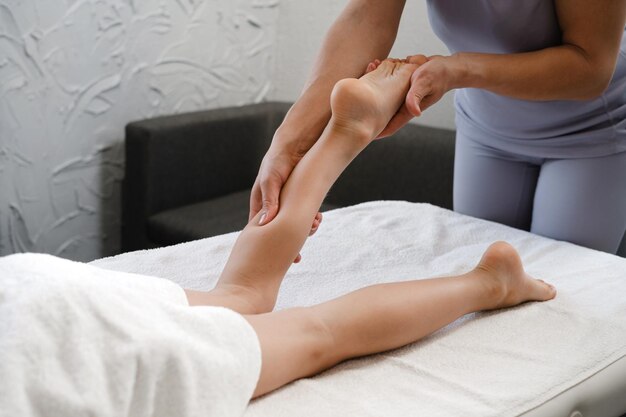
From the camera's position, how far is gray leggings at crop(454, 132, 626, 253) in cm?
173

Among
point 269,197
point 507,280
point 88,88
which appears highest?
point 269,197

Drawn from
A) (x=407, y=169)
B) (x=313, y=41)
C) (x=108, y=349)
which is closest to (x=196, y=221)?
(x=407, y=169)

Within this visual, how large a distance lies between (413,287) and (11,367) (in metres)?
0.68

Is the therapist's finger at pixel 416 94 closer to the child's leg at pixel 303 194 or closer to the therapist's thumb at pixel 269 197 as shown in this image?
the child's leg at pixel 303 194

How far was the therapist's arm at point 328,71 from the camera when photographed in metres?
1.52

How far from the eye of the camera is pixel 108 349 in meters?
1.00

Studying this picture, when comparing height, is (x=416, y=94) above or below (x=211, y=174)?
above

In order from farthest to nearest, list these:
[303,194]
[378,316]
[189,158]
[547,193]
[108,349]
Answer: [189,158], [547,193], [303,194], [378,316], [108,349]

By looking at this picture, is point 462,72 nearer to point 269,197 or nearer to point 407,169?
point 269,197

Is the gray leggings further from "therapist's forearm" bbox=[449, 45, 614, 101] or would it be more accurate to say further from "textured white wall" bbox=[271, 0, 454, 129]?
"textured white wall" bbox=[271, 0, 454, 129]

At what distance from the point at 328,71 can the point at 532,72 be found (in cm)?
40

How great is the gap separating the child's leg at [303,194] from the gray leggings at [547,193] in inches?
17.5

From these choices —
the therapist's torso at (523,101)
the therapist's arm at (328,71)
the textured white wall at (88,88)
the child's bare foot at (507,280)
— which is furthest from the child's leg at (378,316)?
the textured white wall at (88,88)

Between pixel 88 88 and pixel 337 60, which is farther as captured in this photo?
pixel 88 88
